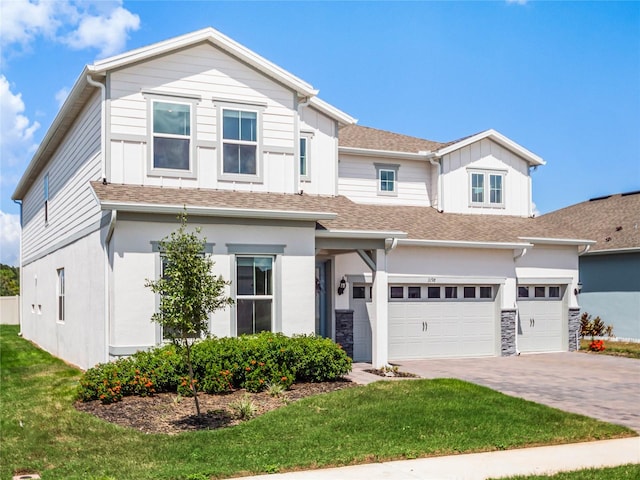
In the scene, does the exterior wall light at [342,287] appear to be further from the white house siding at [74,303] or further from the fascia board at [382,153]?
the white house siding at [74,303]

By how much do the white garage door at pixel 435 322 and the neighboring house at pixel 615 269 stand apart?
591 cm

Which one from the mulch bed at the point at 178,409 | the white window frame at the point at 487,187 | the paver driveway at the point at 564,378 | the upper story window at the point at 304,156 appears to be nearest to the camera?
the mulch bed at the point at 178,409

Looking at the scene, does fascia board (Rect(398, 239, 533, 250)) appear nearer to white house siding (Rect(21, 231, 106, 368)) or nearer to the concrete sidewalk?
white house siding (Rect(21, 231, 106, 368))

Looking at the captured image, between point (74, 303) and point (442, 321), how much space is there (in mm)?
10278

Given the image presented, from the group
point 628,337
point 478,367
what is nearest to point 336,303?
point 478,367

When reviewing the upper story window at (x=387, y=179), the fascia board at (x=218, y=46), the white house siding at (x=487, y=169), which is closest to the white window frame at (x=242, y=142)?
the fascia board at (x=218, y=46)

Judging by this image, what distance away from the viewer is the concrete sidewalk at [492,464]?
8.23m

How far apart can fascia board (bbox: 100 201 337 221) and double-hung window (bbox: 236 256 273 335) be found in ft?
3.43

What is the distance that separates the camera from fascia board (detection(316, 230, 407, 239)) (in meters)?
16.6

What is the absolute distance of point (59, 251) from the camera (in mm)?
21016

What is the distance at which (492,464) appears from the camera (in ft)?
28.8

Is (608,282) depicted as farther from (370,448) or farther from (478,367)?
(370,448)

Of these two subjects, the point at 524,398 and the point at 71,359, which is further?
the point at 71,359

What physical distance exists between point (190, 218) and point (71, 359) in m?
6.39
